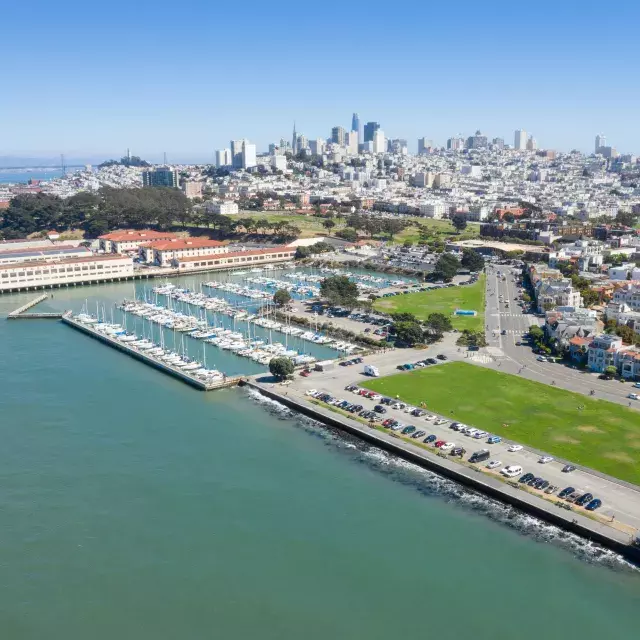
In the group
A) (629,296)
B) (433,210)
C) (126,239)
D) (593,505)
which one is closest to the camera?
(593,505)

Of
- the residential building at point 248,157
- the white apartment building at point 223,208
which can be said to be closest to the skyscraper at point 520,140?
the residential building at point 248,157

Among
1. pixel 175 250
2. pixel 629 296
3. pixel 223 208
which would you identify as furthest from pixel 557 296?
pixel 223 208

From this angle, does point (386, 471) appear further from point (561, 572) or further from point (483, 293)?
point (483, 293)

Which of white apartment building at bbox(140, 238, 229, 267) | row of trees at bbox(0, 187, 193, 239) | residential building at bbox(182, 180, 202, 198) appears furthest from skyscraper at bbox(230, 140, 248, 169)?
white apartment building at bbox(140, 238, 229, 267)

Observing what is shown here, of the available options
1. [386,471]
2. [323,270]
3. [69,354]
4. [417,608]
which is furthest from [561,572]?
[323,270]

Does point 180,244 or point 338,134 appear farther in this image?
point 338,134

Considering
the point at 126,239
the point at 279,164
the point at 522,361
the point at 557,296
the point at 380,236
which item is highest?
the point at 279,164

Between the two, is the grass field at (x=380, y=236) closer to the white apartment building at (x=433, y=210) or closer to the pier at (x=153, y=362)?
the white apartment building at (x=433, y=210)

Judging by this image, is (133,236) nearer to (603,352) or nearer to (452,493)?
(603,352)
